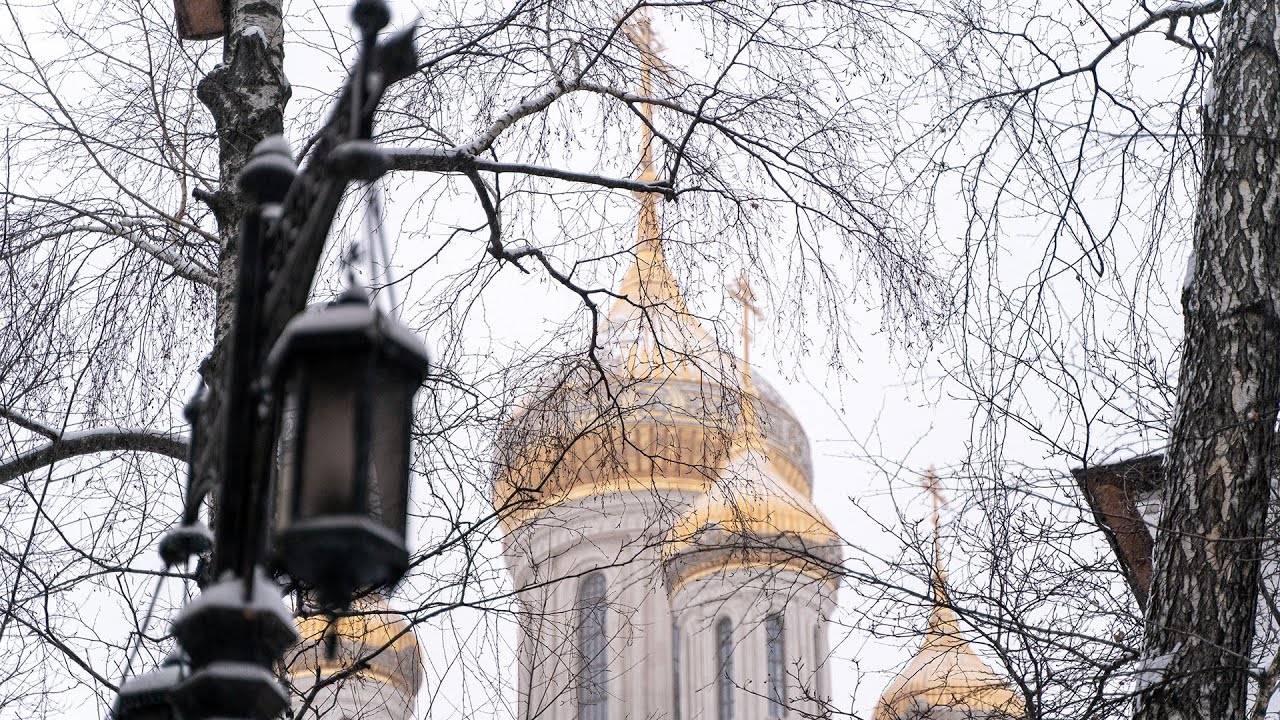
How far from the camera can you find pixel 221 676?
3.33m

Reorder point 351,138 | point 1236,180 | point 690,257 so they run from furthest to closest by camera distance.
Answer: point 690,257 < point 1236,180 < point 351,138

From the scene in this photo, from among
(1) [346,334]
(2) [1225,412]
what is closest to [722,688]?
(2) [1225,412]

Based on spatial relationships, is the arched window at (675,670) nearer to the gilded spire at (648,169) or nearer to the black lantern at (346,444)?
the gilded spire at (648,169)

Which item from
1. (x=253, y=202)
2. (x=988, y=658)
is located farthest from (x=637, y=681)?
(x=253, y=202)

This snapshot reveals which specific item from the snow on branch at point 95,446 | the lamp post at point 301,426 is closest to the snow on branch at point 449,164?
the snow on branch at point 95,446

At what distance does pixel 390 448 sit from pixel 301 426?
17 cm

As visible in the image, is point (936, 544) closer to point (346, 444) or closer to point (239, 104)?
point (239, 104)

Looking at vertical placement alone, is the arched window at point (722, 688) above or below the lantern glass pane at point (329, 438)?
above

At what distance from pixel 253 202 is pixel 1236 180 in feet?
12.7

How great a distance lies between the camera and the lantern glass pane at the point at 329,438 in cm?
305

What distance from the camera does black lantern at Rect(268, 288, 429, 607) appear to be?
9.98ft

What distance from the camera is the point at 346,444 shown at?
3.09 m

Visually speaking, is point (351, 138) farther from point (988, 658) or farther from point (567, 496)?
point (988, 658)

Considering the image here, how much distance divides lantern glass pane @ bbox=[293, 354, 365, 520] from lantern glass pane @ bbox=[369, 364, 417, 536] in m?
0.06
